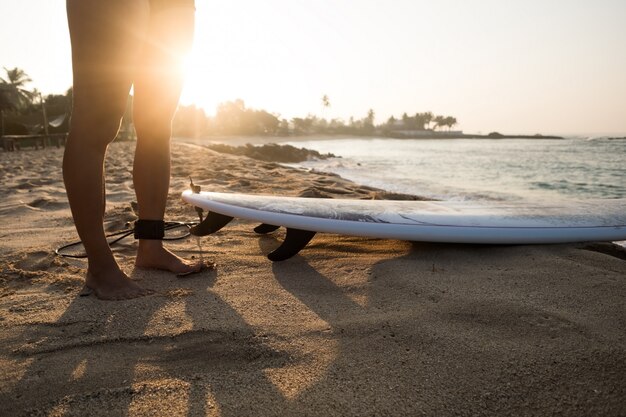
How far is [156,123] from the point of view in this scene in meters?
1.84

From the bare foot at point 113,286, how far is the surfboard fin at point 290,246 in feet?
2.01

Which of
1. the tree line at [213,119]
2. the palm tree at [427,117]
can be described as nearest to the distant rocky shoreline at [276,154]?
the tree line at [213,119]

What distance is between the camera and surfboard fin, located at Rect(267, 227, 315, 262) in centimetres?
196

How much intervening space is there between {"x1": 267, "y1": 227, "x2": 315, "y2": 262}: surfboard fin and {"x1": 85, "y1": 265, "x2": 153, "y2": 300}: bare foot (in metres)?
0.61

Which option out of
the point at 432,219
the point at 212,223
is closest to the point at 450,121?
the point at 432,219

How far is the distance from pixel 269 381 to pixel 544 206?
217 centimetres

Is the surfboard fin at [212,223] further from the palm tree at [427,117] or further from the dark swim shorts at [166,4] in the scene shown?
the palm tree at [427,117]

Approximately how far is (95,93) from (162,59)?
1.64 ft

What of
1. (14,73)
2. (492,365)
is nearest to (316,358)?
(492,365)

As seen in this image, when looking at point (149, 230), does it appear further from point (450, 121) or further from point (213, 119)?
point (450, 121)

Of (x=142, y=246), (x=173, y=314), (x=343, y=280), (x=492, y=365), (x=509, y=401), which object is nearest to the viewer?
(x=509, y=401)

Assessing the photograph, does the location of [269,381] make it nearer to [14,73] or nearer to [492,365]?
[492,365]

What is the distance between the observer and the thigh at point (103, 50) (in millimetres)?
1330

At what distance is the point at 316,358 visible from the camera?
43.8 inches
